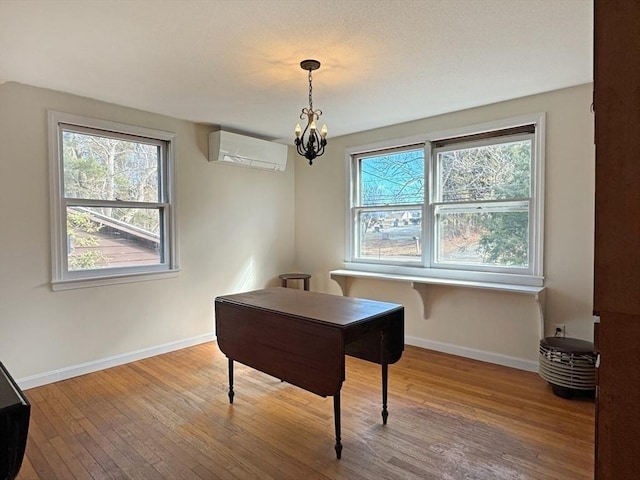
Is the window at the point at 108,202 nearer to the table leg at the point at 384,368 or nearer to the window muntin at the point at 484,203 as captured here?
the table leg at the point at 384,368

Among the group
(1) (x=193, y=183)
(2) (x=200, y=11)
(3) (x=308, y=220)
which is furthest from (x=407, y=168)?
(2) (x=200, y=11)

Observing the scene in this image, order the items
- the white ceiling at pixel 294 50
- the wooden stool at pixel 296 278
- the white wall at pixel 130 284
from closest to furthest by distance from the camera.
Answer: the white ceiling at pixel 294 50
the white wall at pixel 130 284
the wooden stool at pixel 296 278

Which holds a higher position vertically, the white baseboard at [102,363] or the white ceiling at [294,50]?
the white ceiling at [294,50]

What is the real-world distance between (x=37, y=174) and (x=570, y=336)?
4.51 metres

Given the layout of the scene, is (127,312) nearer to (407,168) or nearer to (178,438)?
(178,438)

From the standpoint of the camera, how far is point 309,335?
86.4 inches

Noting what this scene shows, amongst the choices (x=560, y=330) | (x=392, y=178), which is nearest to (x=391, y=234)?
(x=392, y=178)

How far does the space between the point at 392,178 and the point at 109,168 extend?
9.34 feet

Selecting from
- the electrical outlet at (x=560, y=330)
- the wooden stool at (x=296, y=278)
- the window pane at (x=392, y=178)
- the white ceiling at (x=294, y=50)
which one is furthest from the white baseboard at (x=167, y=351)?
the white ceiling at (x=294, y=50)

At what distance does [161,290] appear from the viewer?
152 inches

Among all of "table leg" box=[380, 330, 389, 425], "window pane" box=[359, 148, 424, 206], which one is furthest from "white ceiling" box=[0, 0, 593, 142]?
"table leg" box=[380, 330, 389, 425]

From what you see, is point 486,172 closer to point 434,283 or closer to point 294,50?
point 434,283

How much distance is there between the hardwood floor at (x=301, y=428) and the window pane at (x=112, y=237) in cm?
101

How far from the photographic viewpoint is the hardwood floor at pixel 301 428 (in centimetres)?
202
